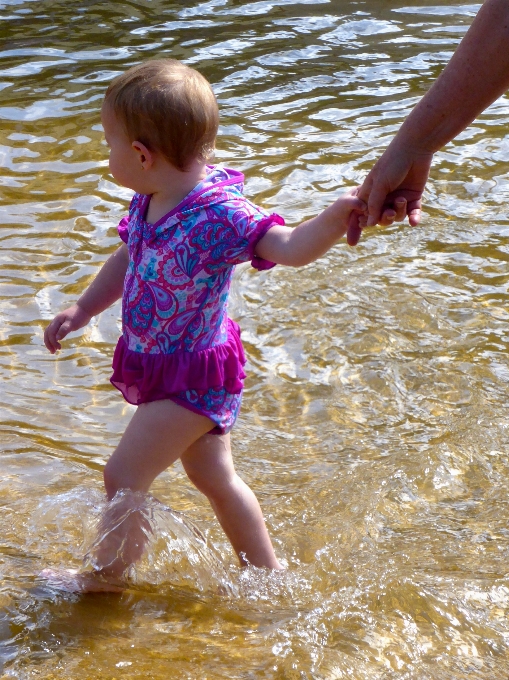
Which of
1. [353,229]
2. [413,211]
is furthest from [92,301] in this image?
[413,211]

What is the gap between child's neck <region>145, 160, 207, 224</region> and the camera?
2.78 m

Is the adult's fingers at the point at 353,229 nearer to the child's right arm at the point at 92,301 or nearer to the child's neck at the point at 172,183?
the child's neck at the point at 172,183

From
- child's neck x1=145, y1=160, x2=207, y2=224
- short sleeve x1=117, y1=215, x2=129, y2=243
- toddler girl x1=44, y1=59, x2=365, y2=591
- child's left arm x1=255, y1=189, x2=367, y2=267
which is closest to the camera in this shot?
A: child's left arm x1=255, y1=189, x2=367, y2=267

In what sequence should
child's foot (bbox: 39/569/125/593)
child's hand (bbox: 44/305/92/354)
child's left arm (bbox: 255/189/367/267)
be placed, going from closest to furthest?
child's left arm (bbox: 255/189/367/267), child's foot (bbox: 39/569/125/593), child's hand (bbox: 44/305/92/354)

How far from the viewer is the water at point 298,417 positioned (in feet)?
8.80

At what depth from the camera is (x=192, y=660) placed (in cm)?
254

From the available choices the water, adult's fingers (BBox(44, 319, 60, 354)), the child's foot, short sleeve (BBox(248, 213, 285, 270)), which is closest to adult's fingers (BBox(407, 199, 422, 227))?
short sleeve (BBox(248, 213, 285, 270))

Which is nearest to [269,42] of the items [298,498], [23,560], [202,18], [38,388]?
[202,18]

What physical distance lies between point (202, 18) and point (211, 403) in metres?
8.35

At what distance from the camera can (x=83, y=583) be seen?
2893 mm

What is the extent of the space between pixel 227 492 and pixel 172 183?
39.3 inches

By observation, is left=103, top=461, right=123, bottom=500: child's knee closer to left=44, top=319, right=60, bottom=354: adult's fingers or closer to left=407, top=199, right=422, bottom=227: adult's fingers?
left=44, top=319, right=60, bottom=354: adult's fingers

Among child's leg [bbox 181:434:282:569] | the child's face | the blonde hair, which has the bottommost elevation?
child's leg [bbox 181:434:282:569]

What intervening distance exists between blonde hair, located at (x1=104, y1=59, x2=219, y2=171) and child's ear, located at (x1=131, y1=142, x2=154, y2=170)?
16 millimetres
